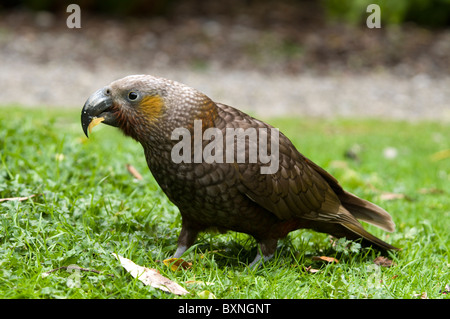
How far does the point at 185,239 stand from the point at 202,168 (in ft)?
2.00

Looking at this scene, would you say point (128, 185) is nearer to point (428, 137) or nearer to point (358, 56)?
point (428, 137)

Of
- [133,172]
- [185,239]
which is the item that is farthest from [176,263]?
[133,172]

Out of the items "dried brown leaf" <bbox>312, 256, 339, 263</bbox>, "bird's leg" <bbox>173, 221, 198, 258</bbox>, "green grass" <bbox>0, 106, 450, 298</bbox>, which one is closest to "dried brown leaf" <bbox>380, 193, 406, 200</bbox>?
"green grass" <bbox>0, 106, 450, 298</bbox>

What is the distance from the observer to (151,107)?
3.21m

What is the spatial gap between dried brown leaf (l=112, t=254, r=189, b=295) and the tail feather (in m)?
1.47

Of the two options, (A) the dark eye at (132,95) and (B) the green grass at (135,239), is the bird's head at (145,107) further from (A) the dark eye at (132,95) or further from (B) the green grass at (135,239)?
(B) the green grass at (135,239)

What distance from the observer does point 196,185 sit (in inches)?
126

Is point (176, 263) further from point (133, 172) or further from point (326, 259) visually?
point (133, 172)

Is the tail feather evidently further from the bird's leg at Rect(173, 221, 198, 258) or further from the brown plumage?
the bird's leg at Rect(173, 221, 198, 258)

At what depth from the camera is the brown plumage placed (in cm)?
321

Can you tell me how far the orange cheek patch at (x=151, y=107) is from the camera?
3209mm

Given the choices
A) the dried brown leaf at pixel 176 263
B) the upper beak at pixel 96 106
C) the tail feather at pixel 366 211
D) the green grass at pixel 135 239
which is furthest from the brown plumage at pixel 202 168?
the tail feather at pixel 366 211
